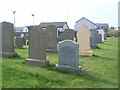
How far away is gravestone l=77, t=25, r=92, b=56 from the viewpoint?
1141 centimetres

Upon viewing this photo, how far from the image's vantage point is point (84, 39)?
37.7ft

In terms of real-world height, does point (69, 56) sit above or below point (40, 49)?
below

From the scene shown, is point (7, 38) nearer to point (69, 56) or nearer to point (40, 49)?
point (40, 49)

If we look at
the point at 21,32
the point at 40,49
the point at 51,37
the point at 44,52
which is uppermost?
the point at 21,32

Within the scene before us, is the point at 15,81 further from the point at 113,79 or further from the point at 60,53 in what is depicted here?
the point at 113,79

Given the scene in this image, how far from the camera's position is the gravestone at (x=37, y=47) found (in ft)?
26.8

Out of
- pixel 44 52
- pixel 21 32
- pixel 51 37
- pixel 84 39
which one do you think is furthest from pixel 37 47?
pixel 21 32

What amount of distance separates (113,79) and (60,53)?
8.16ft

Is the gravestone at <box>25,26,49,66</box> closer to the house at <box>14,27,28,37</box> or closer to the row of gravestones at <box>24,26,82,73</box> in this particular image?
the row of gravestones at <box>24,26,82,73</box>

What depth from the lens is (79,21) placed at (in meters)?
76.6

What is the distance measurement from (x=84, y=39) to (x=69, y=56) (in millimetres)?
4385

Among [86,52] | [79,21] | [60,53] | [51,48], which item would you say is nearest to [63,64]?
[60,53]

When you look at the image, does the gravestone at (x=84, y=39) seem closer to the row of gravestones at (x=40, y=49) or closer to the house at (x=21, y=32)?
the row of gravestones at (x=40, y=49)

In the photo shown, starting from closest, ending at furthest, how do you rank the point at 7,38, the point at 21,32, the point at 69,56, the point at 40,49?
1. the point at 69,56
2. the point at 40,49
3. the point at 7,38
4. the point at 21,32
